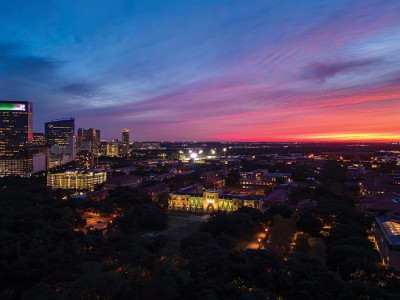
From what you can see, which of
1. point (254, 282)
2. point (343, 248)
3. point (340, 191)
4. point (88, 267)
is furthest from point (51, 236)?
point (340, 191)

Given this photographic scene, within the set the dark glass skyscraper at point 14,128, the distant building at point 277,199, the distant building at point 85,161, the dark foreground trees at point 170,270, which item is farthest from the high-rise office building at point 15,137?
the distant building at point 277,199

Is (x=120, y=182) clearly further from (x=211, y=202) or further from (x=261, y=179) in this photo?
(x=261, y=179)

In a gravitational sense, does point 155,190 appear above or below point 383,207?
below

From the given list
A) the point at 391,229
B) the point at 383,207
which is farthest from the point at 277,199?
the point at 391,229

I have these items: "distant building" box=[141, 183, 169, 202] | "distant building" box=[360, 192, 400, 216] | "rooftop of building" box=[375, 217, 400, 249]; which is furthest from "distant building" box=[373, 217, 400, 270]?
"distant building" box=[141, 183, 169, 202]

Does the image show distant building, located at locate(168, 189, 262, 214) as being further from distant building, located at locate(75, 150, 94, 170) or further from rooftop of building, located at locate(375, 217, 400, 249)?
distant building, located at locate(75, 150, 94, 170)

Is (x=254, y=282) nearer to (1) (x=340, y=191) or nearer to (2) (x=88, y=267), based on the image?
(2) (x=88, y=267)

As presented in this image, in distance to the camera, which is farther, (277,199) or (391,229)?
(277,199)

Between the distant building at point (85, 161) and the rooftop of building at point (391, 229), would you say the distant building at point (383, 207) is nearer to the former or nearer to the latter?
the rooftop of building at point (391, 229)
